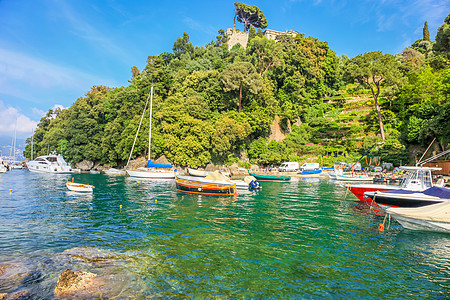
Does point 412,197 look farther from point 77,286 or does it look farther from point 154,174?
point 154,174

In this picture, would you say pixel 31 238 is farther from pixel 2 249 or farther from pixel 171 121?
pixel 171 121

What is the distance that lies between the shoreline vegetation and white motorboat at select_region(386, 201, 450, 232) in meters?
31.3

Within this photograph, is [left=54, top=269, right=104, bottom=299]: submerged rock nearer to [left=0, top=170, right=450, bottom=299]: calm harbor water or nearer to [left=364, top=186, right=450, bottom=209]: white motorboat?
[left=0, top=170, right=450, bottom=299]: calm harbor water

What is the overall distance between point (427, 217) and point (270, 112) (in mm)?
49113

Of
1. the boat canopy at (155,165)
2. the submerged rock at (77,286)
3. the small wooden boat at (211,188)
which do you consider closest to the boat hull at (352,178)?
the small wooden boat at (211,188)

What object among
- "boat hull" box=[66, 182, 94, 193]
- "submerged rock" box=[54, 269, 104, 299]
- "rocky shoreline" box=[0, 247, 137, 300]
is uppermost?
"boat hull" box=[66, 182, 94, 193]

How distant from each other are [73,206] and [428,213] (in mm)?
24351

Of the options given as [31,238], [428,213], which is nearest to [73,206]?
[31,238]

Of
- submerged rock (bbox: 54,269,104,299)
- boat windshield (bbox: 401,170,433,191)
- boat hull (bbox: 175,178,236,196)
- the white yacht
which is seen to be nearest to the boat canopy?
boat hull (bbox: 175,178,236,196)

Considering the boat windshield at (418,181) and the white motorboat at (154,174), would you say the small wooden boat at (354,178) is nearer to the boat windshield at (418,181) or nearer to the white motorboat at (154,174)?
the boat windshield at (418,181)

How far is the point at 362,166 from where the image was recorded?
175 feet

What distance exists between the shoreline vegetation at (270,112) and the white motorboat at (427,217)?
31266 mm

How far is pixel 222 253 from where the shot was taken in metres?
10.6

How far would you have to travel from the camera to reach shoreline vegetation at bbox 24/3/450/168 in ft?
173
